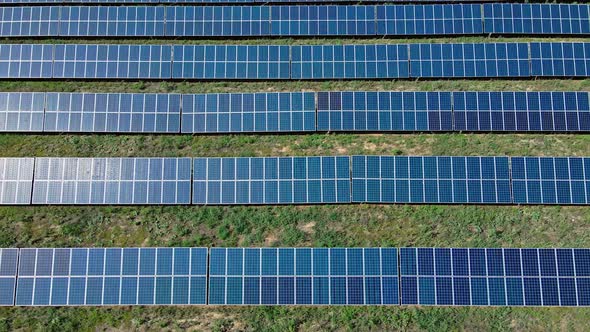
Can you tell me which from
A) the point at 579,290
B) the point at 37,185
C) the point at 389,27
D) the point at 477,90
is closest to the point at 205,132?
the point at 37,185

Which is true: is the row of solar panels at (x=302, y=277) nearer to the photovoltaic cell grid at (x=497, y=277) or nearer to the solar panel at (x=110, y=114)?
the photovoltaic cell grid at (x=497, y=277)

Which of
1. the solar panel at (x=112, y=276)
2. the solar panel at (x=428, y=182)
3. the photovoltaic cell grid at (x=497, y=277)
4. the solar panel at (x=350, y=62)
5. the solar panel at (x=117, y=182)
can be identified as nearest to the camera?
the photovoltaic cell grid at (x=497, y=277)

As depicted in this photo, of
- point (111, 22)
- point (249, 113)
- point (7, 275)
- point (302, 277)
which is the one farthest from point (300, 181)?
point (7, 275)

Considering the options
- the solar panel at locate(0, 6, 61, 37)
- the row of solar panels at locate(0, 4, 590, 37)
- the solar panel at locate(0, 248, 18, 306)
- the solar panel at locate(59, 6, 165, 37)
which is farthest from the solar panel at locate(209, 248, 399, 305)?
the solar panel at locate(0, 6, 61, 37)

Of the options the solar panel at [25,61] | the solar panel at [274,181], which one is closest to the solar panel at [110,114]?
the solar panel at [25,61]

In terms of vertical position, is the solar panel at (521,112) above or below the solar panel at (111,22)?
below

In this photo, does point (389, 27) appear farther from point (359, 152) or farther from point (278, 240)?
point (278, 240)
